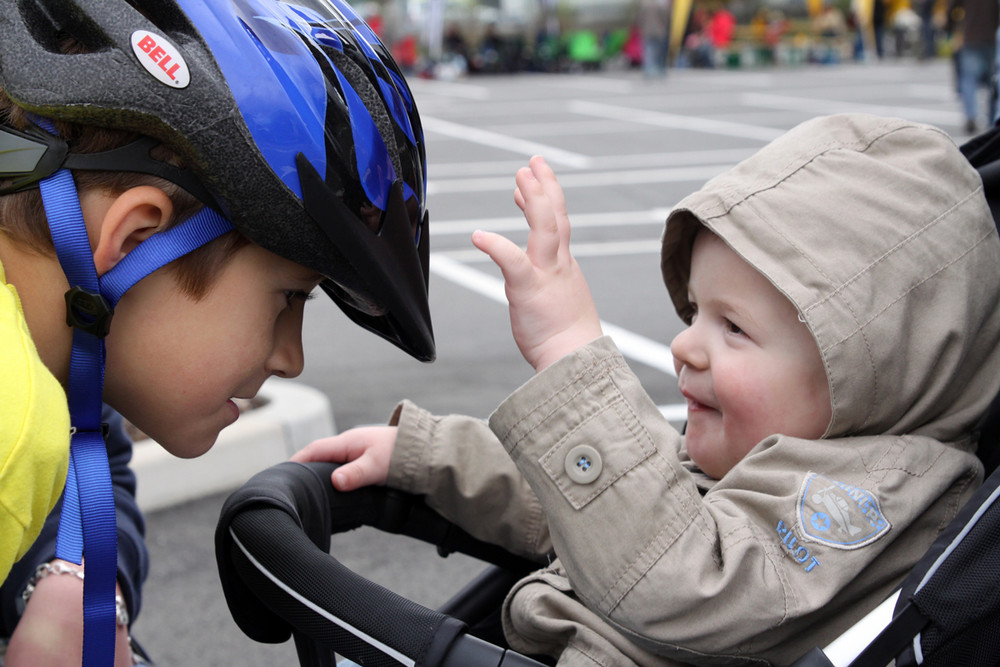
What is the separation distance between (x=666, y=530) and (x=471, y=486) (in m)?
0.55

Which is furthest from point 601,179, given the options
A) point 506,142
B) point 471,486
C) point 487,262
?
point 471,486

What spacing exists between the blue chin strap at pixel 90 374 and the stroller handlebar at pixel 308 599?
176 mm

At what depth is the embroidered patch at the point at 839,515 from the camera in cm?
149

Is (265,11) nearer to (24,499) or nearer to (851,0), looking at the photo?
(24,499)

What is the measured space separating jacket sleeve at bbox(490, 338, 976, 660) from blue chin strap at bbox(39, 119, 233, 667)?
530mm

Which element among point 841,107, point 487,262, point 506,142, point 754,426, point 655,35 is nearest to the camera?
point 754,426

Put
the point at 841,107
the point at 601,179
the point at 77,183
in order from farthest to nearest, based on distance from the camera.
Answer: the point at 841,107, the point at 601,179, the point at 77,183

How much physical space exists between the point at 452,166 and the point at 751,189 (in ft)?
29.7

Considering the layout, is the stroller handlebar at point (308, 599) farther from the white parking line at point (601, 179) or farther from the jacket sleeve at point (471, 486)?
the white parking line at point (601, 179)

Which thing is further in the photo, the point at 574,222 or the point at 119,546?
the point at 574,222

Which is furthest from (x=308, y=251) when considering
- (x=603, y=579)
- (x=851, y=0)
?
(x=851, y=0)

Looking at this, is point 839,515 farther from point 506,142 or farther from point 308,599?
point 506,142

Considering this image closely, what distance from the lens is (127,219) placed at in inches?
50.3

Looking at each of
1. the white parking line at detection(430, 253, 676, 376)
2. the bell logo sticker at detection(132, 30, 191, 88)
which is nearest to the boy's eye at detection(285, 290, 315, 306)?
the bell logo sticker at detection(132, 30, 191, 88)
